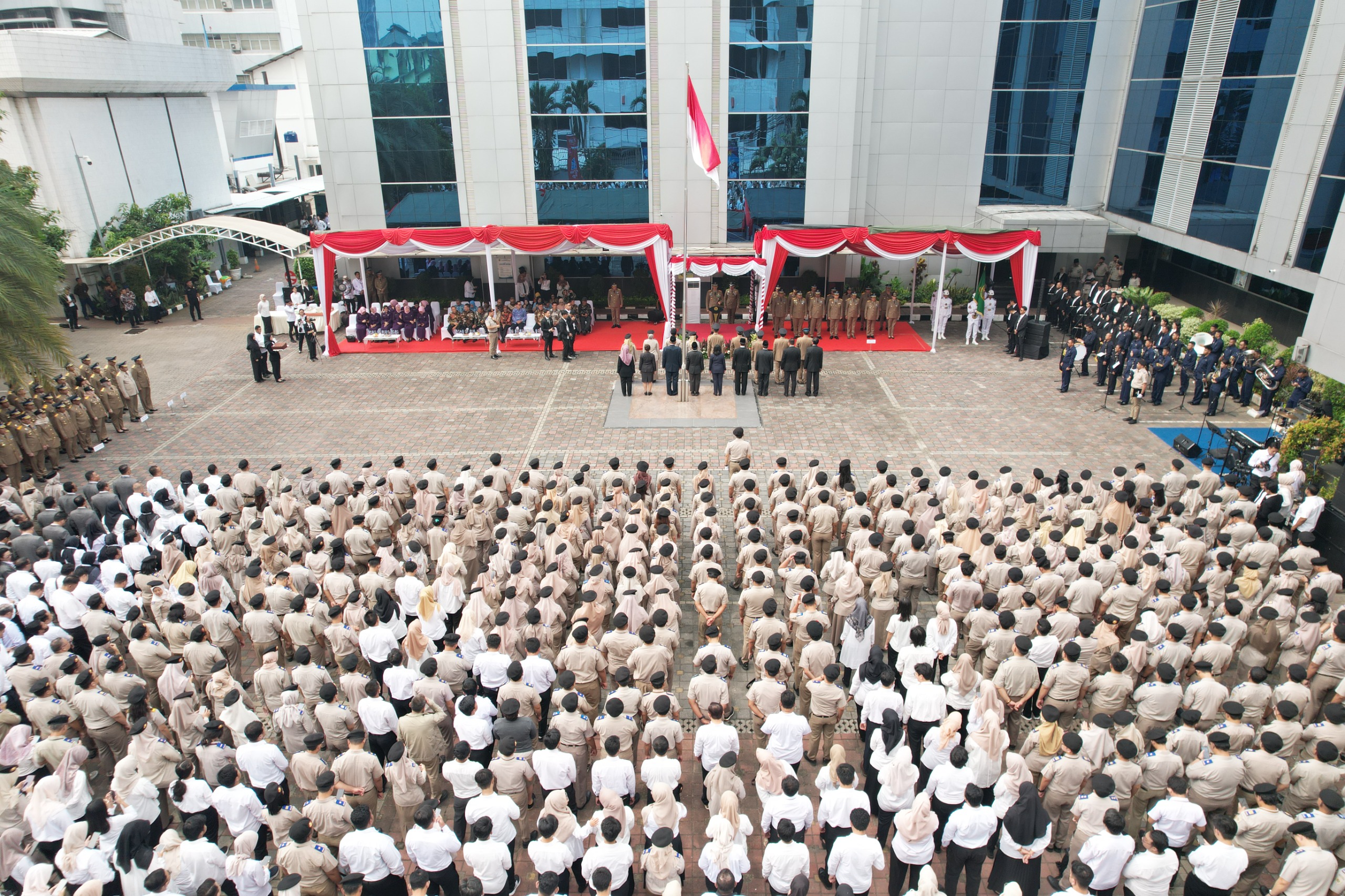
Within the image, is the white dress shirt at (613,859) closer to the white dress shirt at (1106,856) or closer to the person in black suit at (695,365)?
the white dress shirt at (1106,856)

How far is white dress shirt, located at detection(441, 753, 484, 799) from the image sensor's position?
251 inches

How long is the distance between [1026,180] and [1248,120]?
22.4 ft

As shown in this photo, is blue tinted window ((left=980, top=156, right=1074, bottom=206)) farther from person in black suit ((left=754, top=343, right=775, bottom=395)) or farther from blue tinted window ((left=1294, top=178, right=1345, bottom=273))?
person in black suit ((left=754, top=343, right=775, bottom=395))

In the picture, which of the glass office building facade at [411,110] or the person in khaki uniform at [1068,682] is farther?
the glass office building facade at [411,110]

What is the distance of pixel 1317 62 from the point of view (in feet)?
57.0

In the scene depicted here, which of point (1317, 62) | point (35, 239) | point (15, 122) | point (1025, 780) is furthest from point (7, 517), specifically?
point (1317, 62)

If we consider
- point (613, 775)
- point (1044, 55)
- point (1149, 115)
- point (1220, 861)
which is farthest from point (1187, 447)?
point (1044, 55)

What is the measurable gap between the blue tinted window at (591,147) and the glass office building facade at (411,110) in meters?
2.62

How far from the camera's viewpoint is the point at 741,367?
58.2 ft

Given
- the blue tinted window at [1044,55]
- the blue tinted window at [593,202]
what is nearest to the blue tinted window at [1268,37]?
the blue tinted window at [1044,55]

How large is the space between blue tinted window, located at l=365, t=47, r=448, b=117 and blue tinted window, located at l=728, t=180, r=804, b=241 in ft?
28.3

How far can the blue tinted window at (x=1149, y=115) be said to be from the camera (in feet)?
74.8

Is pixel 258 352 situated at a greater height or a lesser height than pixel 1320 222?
lesser

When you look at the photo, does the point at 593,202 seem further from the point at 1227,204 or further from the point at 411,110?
the point at 1227,204
